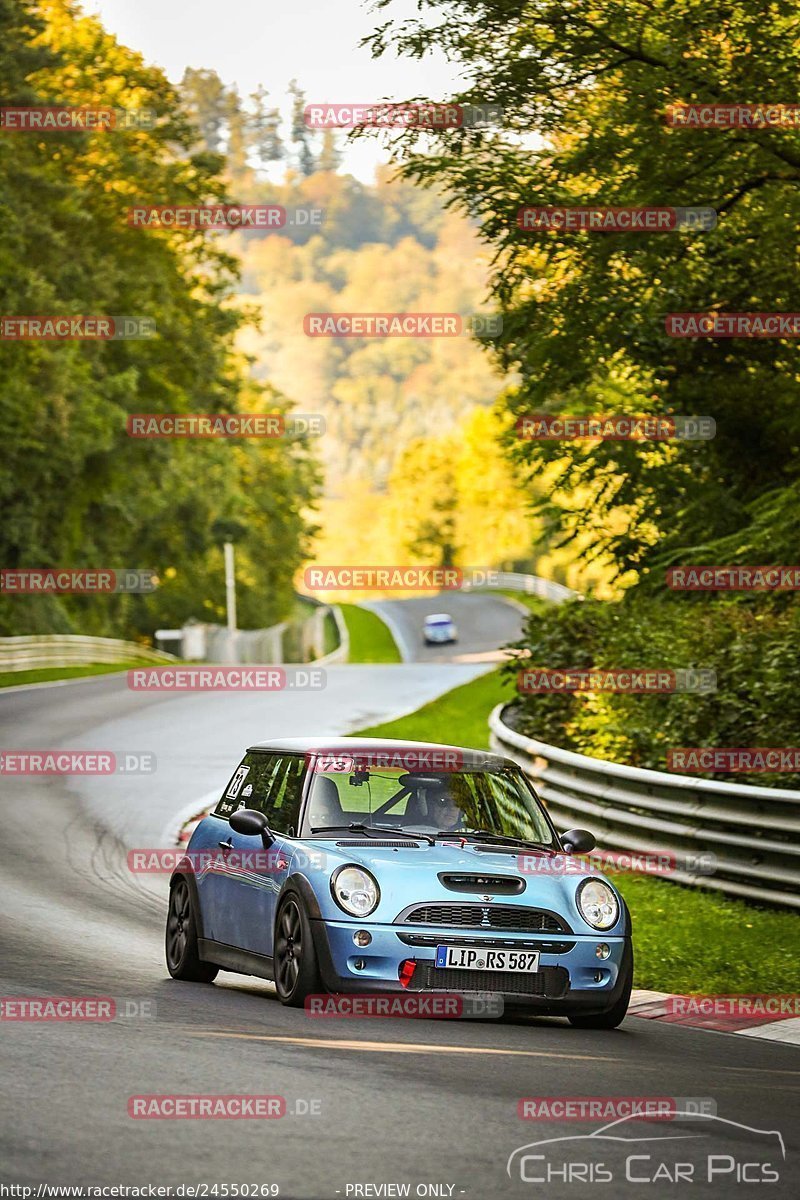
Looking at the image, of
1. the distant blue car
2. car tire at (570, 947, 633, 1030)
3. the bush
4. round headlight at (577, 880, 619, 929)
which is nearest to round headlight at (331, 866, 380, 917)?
the distant blue car

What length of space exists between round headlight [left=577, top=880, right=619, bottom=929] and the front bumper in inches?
5.9

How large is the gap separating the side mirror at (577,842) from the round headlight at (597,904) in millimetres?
406

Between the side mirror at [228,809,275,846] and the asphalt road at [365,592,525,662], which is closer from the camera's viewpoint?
the side mirror at [228,809,275,846]

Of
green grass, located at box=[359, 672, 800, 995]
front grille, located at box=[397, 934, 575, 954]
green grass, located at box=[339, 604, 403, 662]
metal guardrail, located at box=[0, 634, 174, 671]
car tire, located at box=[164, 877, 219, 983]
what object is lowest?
green grass, located at box=[339, 604, 403, 662]

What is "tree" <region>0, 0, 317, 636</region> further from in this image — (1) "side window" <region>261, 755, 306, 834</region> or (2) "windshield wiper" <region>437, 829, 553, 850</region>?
(2) "windshield wiper" <region>437, 829, 553, 850</region>

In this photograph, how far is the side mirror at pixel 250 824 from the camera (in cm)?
1009

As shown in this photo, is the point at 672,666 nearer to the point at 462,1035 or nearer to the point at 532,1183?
the point at 462,1035

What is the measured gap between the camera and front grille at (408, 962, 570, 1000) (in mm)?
9250

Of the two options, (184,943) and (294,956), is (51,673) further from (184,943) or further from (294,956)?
(294,956)

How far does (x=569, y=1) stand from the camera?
1706 centimetres

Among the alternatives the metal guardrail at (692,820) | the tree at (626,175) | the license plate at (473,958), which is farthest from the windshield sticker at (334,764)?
the tree at (626,175)

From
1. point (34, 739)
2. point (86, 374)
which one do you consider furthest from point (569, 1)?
point (86, 374)

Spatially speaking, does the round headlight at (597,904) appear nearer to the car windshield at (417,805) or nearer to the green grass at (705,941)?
the car windshield at (417,805)

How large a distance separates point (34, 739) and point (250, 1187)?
80.4 feet
